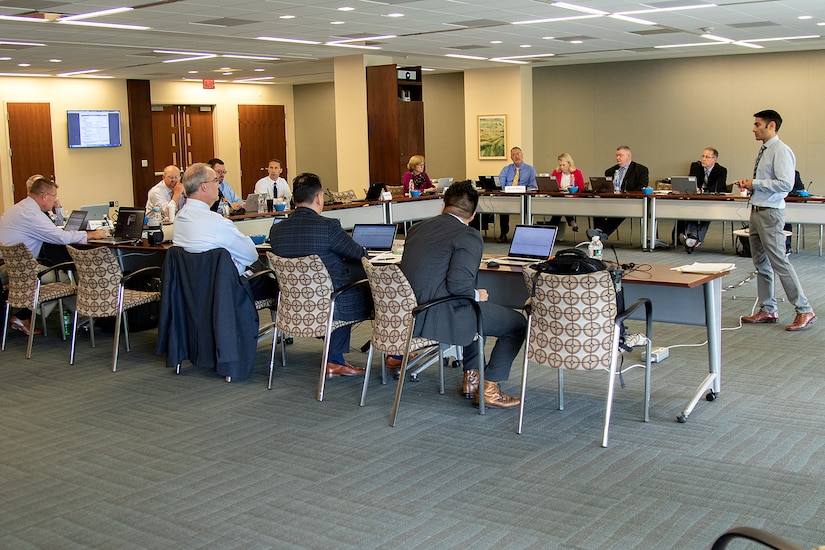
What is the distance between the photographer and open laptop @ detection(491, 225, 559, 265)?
6.22m

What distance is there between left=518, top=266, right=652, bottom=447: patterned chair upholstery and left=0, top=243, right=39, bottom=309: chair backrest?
4216 millimetres

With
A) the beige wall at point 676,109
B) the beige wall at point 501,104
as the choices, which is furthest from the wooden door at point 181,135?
the beige wall at point 676,109

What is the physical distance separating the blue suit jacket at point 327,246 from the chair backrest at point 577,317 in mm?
1459

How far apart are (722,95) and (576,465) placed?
46.3 ft

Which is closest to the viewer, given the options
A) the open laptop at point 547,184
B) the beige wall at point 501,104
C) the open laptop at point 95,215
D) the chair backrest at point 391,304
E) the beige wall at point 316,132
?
the chair backrest at point 391,304

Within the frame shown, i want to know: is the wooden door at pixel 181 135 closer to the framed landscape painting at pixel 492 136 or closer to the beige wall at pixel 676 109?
the framed landscape painting at pixel 492 136

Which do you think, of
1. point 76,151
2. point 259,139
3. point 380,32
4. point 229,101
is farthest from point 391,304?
point 259,139

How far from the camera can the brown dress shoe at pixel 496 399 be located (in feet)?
17.5

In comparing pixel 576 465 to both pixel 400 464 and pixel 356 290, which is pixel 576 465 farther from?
pixel 356 290

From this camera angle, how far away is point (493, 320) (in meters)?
5.26

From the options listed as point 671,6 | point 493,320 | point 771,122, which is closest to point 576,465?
point 493,320

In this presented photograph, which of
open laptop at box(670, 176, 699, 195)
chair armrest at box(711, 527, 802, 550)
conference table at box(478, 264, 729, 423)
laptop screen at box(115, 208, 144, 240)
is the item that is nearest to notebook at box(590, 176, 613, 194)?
open laptop at box(670, 176, 699, 195)

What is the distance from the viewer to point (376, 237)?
705 cm

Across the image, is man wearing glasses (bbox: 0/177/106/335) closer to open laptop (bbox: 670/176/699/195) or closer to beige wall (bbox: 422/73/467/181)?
open laptop (bbox: 670/176/699/195)
